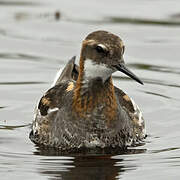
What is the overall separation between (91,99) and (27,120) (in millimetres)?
1953

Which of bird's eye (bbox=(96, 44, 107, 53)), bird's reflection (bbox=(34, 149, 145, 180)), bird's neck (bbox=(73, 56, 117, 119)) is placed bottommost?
bird's reflection (bbox=(34, 149, 145, 180))

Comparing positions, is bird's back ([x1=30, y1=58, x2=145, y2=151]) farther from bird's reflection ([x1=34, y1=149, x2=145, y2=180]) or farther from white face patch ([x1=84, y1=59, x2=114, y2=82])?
white face patch ([x1=84, y1=59, x2=114, y2=82])

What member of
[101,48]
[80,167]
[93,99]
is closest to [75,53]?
[93,99]

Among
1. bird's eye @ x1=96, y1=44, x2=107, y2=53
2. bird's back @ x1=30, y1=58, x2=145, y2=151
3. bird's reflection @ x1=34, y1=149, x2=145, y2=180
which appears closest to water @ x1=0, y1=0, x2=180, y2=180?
bird's reflection @ x1=34, y1=149, x2=145, y2=180

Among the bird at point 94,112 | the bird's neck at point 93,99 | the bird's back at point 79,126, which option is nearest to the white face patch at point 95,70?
the bird at point 94,112

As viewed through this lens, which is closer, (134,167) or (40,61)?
(134,167)

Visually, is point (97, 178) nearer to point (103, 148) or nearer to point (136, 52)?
point (103, 148)

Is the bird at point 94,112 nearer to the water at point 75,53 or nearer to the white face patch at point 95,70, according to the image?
the white face patch at point 95,70

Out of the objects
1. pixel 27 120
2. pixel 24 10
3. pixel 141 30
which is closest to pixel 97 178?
pixel 27 120

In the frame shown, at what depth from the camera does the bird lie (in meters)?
12.1

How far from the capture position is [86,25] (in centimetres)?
1962

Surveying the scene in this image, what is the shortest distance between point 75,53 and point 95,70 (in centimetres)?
539

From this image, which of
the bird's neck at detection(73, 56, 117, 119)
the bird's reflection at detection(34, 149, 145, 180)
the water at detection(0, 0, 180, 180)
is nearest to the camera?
the bird's reflection at detection(34, 149, 145, 180)

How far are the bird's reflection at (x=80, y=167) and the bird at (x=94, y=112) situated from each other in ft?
0.92
